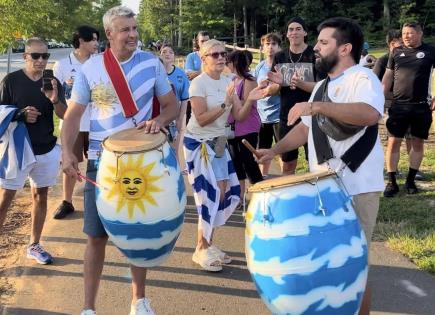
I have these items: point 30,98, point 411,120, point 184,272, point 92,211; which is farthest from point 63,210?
point 411,120

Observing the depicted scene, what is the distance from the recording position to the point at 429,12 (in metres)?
46.8

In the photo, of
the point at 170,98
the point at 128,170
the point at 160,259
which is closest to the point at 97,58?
the point at 170,98

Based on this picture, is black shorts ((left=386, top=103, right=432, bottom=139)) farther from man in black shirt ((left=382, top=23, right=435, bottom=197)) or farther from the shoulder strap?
the shoulder strap

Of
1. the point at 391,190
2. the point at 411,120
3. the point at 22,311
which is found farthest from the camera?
the point at 411,120

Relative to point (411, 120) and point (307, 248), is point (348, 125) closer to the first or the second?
point (307, 248)

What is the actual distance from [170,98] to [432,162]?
18.0ft

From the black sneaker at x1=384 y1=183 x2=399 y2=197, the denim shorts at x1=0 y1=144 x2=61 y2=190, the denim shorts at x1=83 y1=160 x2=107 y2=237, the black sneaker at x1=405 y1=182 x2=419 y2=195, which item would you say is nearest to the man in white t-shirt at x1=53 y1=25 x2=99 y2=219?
the denim shorts at x1=0 y1=144 x2=61 y2=190

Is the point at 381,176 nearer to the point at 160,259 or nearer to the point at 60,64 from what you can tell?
the point at 160,259

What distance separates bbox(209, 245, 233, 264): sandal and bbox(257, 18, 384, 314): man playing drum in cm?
170

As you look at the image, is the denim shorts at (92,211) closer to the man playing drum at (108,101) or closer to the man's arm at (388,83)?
the man playing drum at (108,101)

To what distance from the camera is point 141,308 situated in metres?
3.71

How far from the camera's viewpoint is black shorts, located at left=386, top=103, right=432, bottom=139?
666 centimetres

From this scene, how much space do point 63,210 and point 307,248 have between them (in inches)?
160

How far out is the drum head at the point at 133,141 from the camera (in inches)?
127
